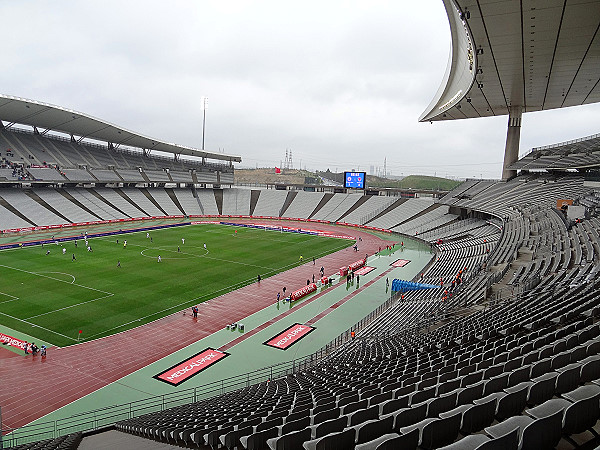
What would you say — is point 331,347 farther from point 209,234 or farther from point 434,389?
point 209,234

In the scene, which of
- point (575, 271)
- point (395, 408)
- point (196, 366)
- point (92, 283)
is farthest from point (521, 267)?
point (92, 283)

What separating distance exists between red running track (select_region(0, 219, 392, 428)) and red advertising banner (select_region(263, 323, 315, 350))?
3419 mm

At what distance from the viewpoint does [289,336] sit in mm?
22609

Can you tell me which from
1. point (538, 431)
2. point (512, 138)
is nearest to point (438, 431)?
point (538, 431)

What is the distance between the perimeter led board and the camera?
7288cm

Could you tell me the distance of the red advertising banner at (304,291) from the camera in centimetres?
2891

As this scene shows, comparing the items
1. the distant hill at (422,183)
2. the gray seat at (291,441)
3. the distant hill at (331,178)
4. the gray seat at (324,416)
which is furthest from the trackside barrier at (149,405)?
the distant hill at (422,183)

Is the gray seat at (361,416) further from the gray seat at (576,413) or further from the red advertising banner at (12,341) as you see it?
the red advertising banner at (12,341)

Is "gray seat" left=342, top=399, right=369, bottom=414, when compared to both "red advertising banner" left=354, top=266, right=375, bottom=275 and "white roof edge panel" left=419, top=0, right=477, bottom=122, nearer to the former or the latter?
"white roof edge panel" left=419, top=0, right=477, bottom=122

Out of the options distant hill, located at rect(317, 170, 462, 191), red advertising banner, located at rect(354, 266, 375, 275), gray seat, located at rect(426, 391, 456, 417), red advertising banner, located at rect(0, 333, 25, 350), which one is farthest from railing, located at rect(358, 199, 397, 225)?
gray seat, located at rect(426, 391, 456, 417)

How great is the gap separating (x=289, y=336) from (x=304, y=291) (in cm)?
770

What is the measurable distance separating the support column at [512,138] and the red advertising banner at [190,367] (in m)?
45.9

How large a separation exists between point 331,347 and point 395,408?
15137 millimetres

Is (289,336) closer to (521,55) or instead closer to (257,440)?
(257,440)
